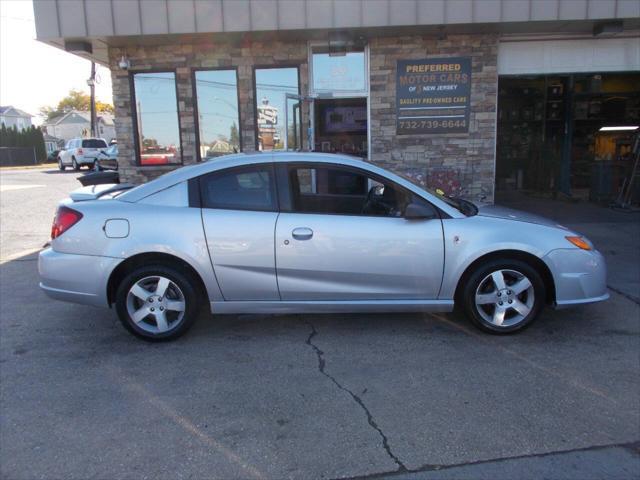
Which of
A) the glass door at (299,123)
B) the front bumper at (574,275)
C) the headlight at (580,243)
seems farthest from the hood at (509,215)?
the glass door at (299,123)

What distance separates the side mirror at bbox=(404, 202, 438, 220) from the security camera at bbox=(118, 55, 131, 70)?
6.88 metres

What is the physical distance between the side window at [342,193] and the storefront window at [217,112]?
4.66 meters

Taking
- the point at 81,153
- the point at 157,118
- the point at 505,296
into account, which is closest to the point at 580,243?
the point at 505,296

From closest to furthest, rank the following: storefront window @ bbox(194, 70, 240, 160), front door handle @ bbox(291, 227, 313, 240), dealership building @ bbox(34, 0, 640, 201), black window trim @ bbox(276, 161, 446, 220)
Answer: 1. front door handle @ bbox(291, 227, 313, 240)
2. black window trim @ bbox(276, 161, 446, 220)
3. dealership building @ bbox(34, 0, 640, 201)
4. storefront window @ bbox(194, 70, 240, 160)

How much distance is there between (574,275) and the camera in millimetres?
4367

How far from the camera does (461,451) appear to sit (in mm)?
2918

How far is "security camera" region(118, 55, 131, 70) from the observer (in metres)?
9.10

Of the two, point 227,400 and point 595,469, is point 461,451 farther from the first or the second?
point 227,400

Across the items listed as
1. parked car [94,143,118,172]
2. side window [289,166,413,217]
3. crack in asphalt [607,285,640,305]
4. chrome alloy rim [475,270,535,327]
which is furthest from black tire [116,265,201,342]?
parked car [94,143,118,172]

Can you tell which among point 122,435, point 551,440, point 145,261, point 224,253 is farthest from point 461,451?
point 145,261

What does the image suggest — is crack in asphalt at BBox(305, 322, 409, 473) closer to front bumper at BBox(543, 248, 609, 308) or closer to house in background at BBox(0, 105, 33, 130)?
front bumper at BBox(543, 248, 609, 308)

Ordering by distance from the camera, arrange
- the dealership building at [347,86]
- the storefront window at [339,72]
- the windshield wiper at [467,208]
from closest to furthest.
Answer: the windshield wiper at [467,208], the dealership building at [347,86], the storefront window at [339,72]

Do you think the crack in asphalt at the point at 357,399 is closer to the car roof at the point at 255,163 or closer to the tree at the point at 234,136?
the car roof at the point at 255,163

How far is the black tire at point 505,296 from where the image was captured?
4.37 meters
